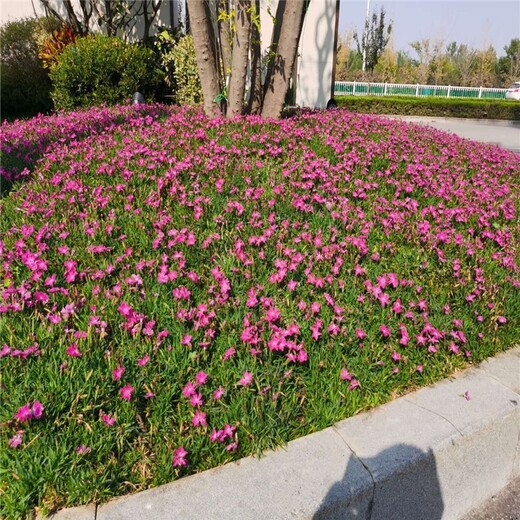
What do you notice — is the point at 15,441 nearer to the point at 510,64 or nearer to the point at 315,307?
the point at 315,307

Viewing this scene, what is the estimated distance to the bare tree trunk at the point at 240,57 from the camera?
266 inches

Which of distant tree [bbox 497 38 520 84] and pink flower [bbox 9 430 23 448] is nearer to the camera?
pink flower [bbox 9 430 23 448]

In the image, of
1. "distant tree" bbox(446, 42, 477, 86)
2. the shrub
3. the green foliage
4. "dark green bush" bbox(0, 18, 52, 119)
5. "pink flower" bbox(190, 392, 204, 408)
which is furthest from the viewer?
"distant tree" bbox(446, 42, 477, 86)

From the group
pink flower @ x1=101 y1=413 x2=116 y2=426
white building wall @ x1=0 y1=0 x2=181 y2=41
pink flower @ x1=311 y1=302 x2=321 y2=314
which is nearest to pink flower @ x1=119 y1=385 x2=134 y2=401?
pink flower @ x1=101 y1=413 x2=116 y2=426

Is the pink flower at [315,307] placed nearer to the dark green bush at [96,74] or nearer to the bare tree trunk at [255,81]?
the bare tree trunk at [255,81]

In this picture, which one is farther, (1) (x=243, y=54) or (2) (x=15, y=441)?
(1) (x=243, y=54)

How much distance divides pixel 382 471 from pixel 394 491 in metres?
0.14

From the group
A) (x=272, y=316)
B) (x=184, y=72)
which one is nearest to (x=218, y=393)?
(x=272, y=316)

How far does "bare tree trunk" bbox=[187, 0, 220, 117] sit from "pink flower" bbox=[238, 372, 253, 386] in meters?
5.74

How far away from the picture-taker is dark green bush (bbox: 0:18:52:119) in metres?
11.1

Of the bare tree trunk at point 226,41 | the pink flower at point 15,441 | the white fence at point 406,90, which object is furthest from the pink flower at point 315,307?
the white fence at point 406,90

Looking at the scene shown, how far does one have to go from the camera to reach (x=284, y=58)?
717 centimetres

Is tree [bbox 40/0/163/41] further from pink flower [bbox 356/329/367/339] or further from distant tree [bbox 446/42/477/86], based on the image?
distant tree [bbox 446/42/477/86]

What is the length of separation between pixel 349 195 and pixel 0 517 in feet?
12.4
